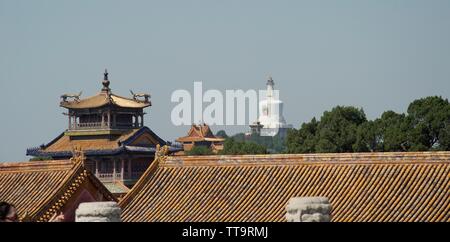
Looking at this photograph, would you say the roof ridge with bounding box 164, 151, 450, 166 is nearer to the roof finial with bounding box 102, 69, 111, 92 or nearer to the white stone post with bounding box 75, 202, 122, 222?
the white stone post with bounding box 75, 202, 122, 222

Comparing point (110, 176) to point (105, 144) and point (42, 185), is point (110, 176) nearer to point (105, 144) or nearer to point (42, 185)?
point (105, 144)

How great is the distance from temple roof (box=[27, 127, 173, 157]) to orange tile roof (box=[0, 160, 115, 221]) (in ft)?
120

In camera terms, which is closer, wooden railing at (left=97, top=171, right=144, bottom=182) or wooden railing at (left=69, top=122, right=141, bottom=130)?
wooden railing at (left=97, top=171, right=144, bottom=182)

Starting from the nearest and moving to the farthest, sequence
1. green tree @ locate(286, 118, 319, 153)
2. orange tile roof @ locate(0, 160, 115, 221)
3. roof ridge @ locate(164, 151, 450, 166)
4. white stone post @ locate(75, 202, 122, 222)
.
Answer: white stone post @ locate(75, 202, 122, 222)
roof ridge @ locate(164, 151, 450, 166)
orange tile roof @ locate(0, 160, 115, 221)
green tree @ locate(286, 118, 319, 153)

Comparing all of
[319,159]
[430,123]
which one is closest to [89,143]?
[430,123]

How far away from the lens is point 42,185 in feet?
105

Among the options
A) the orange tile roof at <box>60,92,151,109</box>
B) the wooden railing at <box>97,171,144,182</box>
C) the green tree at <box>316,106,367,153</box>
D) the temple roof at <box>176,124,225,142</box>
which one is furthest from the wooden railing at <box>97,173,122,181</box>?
the temple roof at <box>176,124,225,142</box>

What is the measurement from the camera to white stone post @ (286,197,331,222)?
16109 mm

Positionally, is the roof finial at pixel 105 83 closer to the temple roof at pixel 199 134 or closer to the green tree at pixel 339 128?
the green tree at pixel 339 128

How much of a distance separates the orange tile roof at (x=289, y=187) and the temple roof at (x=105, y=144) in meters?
37.8

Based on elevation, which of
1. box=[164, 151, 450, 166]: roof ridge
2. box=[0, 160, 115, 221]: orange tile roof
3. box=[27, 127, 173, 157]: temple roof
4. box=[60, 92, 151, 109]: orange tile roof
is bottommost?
box=[0, 160, 115, 221]: orange tile roof

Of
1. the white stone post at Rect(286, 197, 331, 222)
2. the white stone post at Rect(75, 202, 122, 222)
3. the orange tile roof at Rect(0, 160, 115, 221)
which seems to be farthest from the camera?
the orange tile roof at Rect(0, 160, 115, 221)

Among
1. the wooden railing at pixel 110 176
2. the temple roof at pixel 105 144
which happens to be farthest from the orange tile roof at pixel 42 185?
the temple roof at pixel 105 144
